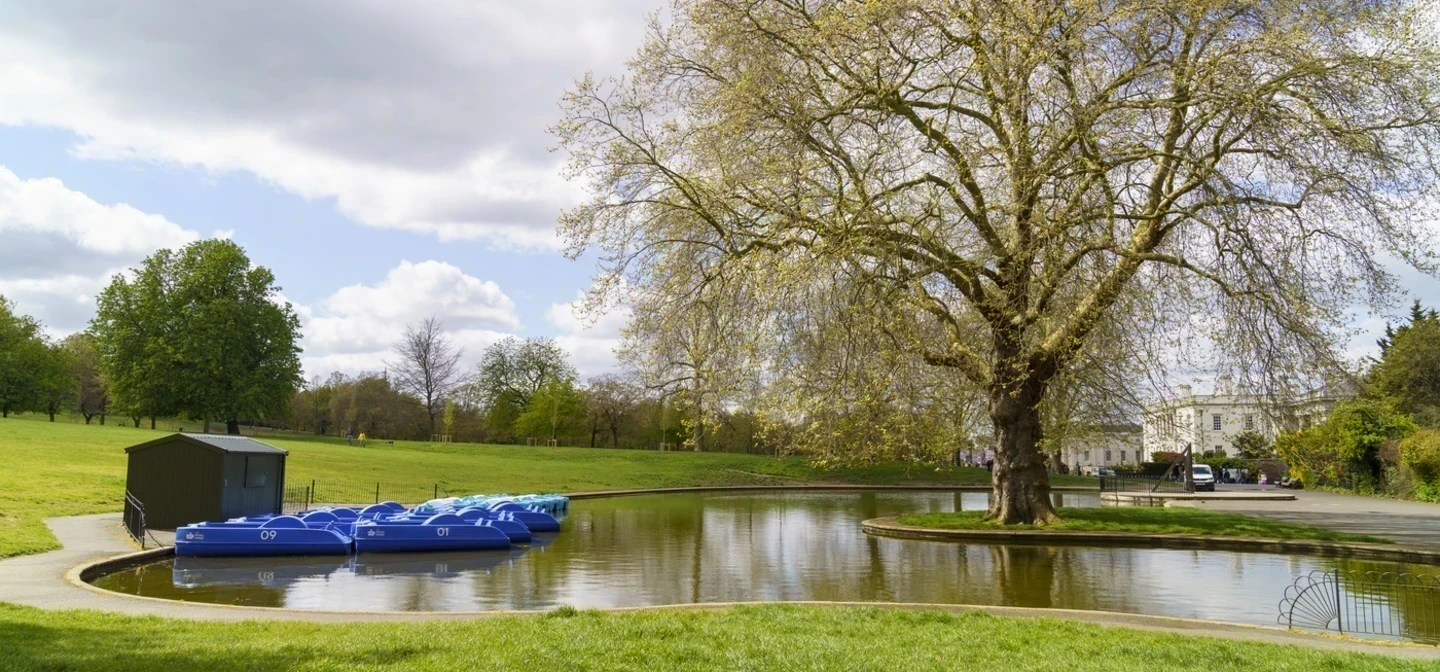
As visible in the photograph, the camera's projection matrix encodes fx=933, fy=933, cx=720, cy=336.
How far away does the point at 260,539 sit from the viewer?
1822 centimetres

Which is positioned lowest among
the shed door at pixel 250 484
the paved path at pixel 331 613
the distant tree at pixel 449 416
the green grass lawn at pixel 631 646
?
the paved path at pixel 331 613

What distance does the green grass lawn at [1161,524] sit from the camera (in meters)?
21.2

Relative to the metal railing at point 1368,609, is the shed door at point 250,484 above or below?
above

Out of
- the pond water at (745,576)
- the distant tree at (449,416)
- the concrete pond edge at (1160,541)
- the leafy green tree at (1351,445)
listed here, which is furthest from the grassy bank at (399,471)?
the concrete pond edge at (1160,541)

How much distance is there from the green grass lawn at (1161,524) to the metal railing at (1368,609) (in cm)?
611

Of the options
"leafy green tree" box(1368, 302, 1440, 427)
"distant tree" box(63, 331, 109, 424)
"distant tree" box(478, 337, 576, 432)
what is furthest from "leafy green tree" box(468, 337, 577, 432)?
"leafy green tree" box(1368, 302, 1440, 427)

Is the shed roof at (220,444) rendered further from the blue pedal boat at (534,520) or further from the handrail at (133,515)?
the blue pedal boat at (534,520)

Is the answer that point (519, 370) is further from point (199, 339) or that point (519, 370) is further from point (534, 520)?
point (534, 520)

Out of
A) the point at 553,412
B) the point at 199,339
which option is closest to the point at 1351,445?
the point at 553,412

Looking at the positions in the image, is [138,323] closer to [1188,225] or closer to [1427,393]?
[1188,225]

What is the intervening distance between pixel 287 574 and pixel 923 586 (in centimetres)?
1075

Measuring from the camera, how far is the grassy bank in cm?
2400

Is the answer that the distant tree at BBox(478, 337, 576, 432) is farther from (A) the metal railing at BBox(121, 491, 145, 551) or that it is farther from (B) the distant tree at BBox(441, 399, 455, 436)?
(A) the metal railing at BBox(121, 491, 145, 551)

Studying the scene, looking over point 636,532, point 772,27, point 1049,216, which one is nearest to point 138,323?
point 636,532
